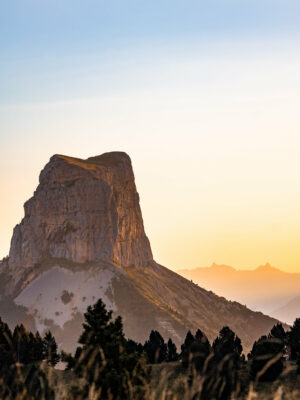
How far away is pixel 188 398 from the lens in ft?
45.5

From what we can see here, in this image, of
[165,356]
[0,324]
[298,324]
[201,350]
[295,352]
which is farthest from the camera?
[165,356]

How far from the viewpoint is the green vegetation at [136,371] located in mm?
16453

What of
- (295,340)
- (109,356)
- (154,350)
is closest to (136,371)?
(109,356)

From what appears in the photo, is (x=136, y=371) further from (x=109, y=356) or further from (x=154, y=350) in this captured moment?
(x=154, y=350)

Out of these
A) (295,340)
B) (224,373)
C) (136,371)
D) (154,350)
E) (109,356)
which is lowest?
(136,371)

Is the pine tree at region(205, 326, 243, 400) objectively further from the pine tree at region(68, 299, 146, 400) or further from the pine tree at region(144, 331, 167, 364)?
the pine tree at region(144, 331, 167, 364)

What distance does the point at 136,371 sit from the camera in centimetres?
4397

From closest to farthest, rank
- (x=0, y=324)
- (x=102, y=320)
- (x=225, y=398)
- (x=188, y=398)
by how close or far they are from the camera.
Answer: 1. (x=188, y=398)
2. (x=102, y=320)
3. (x=225, y=398)
4. (x=0, y=324)

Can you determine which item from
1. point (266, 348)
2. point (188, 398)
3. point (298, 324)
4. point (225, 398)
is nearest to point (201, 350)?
point (266, 348)

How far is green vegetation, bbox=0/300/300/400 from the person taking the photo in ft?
54.0

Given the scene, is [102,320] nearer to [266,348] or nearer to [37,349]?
[266,348]

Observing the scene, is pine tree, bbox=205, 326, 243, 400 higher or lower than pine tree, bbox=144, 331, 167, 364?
lower

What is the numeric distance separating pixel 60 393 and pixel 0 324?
28.1 metres

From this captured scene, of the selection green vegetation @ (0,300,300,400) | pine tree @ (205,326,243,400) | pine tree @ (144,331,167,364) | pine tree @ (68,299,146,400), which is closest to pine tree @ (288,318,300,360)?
green vegetation @ (0,300,300,400)
